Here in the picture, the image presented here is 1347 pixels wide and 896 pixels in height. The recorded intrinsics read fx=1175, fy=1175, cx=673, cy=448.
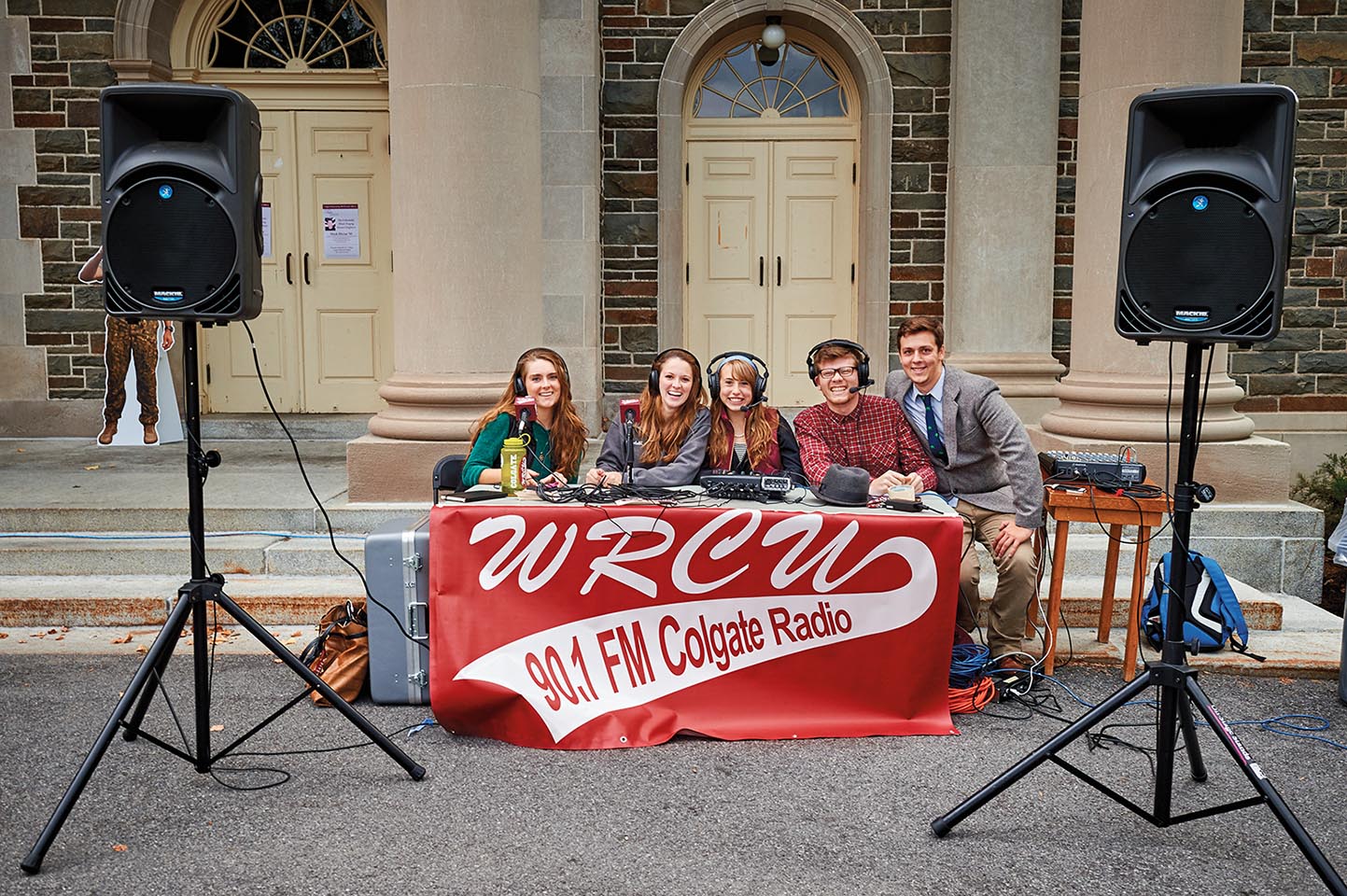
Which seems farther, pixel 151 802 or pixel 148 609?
pixel 148 609

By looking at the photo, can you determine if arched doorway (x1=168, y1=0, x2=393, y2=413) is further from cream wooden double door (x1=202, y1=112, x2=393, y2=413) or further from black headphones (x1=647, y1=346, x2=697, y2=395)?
black headphones (x1=647, y1=346, x2=697, y2=395)

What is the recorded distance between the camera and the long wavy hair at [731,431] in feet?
16.6

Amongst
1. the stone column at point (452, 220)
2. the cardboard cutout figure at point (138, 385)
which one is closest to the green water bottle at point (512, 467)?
the stone column at point (452, 220)

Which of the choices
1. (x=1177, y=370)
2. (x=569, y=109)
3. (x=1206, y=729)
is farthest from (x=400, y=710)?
(x=569, y=109)

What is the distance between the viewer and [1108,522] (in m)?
4.88

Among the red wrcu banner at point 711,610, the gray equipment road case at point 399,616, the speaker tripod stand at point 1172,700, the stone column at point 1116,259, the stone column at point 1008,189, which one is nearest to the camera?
the speaker tripod stand at point 1172,700

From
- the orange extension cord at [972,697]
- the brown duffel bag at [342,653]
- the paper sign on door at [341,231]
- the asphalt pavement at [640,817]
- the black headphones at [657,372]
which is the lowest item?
the asphalt pavement at [640,817]

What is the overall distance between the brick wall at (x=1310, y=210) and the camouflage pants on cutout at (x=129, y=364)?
28.9ft

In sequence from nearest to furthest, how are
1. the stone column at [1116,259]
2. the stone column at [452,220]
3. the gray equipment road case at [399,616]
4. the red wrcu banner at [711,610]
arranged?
the red wrcu banner at [711,610] → the gray equipment road case at [399,616] → the stone column at [1116,259] → the stone column at [452,220]

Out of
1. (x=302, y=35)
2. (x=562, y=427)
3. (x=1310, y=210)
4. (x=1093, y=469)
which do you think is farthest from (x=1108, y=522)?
(x=302, y=35)

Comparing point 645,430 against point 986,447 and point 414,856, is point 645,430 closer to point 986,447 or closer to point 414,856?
→ point 986,447

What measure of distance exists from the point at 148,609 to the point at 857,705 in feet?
11.6

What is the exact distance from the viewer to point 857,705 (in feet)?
14.3

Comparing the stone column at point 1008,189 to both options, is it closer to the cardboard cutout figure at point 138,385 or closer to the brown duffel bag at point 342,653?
the brown duffel bag at point 342,653
